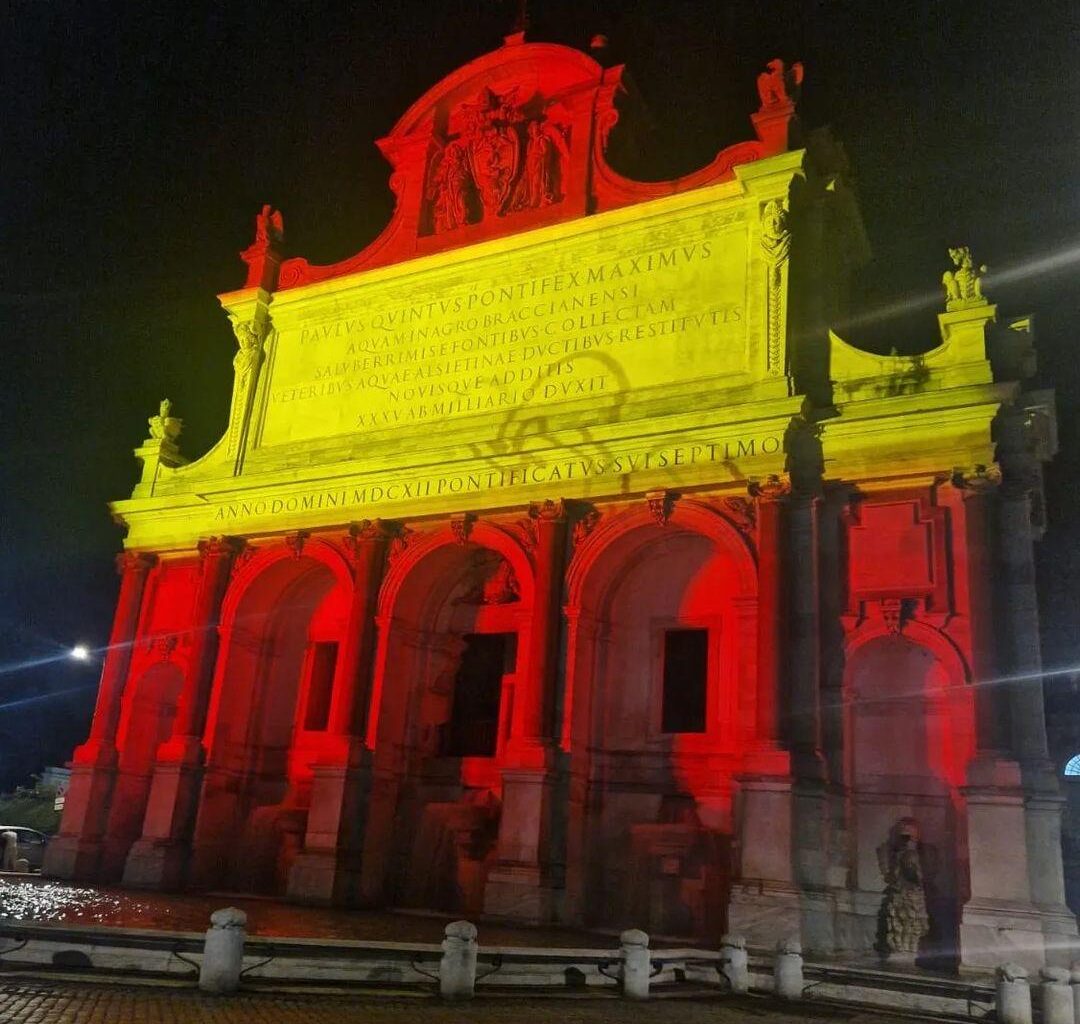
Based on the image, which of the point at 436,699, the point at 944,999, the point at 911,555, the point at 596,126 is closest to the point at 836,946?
the point at 944,999

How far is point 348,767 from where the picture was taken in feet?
72.1

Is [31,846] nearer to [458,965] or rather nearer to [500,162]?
[500,162]

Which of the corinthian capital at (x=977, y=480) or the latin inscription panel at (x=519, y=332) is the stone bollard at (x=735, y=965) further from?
the latin inscription panel at (x=519, y=332)

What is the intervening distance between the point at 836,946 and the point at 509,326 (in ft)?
49.0

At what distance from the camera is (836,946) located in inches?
680

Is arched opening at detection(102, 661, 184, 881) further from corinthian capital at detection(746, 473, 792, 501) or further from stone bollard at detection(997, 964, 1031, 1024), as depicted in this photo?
stone bollard at detection(997, 964, 1031, 1024)

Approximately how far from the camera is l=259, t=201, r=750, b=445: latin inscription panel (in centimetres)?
2269

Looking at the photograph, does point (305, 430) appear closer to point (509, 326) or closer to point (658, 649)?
point (509, 326)

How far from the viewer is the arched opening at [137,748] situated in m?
25.2

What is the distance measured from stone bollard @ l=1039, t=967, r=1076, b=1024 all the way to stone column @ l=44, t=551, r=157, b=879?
827 inches

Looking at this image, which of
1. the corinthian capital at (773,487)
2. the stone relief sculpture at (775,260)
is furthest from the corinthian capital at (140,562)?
the stone relief sculpture at (775,260)

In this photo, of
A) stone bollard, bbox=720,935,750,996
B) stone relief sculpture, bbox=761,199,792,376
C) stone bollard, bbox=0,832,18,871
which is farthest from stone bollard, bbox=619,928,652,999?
stone bollard, bbox=0,832,18,871

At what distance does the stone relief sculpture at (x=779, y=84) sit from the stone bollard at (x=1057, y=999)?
1761cm

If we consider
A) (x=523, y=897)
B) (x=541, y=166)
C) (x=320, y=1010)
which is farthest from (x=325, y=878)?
(x=541, y=166)
